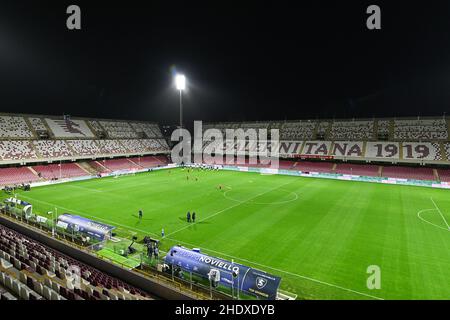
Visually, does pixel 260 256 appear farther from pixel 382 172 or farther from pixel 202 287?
pixel 382 172

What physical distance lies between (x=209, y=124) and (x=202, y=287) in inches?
2821

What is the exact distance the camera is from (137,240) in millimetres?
19828

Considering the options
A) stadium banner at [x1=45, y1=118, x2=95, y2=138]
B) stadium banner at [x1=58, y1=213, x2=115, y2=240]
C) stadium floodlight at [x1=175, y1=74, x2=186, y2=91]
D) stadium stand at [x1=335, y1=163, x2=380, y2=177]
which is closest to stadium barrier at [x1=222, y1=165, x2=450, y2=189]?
stadium stand at [x1=335, y1=163, x2=380, y2=177]

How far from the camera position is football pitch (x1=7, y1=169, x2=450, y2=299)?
14.9m

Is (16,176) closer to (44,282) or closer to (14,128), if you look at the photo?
(14,128)

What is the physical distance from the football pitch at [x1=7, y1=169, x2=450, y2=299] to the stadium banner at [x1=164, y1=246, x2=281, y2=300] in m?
2.72

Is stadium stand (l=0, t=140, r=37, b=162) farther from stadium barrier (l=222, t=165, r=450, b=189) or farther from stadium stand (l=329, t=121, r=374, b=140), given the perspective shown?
stadium stand (l=329, t=121, r=374, b=140)

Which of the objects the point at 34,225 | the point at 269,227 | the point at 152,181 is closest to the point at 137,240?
the point at 34,225

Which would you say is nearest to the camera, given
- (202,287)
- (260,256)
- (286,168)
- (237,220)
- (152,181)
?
(202,287)

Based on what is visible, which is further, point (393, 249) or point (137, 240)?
point (137, 240)

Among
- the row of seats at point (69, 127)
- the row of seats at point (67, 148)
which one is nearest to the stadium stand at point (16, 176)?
the row of seats at point (67, 148)

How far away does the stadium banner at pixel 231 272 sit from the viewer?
11590 mm

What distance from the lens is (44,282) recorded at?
34.8ft

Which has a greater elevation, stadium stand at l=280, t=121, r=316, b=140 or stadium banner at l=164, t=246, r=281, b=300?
stadium stand at l=280, t=121, r=316, b=140
